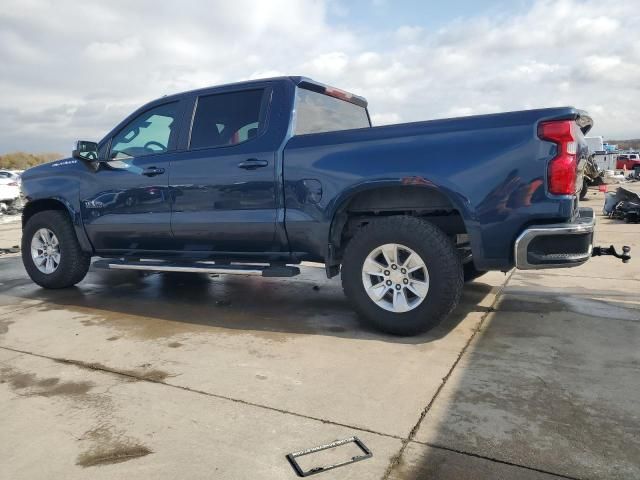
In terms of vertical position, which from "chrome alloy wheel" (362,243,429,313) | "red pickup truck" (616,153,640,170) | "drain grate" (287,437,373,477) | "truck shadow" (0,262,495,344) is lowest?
"drain grate" (287,437,373,477)

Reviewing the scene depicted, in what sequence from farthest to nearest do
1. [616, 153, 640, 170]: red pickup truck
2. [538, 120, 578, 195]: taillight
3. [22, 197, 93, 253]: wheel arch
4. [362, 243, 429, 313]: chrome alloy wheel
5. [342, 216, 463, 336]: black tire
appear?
[616, 153, 640, 170]: red pickup truck < [22, 197, 93, 253]: wheel arch < [362, 243, 429, 313]: chrome alloy wheel < [342, 216, 463, 336]: black tire < [538, 120, 578, 195]: taillight

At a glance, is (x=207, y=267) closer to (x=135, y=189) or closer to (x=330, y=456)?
(x=135, y=189)

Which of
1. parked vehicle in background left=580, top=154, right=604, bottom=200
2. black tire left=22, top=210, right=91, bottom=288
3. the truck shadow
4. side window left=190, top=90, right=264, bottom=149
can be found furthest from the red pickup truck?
black tire left=22, top=210, right=91, bottom=288

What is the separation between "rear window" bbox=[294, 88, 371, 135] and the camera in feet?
14.6

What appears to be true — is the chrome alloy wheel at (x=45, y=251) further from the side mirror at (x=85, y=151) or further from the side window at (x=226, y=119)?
the side window at (x=226, y=119)

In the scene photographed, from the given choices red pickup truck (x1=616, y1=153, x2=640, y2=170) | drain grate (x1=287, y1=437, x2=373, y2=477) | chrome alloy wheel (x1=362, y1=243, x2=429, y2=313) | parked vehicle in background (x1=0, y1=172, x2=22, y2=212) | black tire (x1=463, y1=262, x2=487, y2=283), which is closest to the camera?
drain grate (x1=287, y1=437, x2=373, y2=477)

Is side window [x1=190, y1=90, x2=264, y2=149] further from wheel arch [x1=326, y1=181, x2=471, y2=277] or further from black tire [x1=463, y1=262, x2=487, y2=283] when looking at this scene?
black tire [x1=463, y1=262, x2=487, y2=283]

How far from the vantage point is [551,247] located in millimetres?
3412

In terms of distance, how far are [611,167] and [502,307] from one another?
45.9 meters

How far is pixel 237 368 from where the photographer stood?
334 cm

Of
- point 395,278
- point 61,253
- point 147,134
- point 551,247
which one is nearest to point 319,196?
point 395,278

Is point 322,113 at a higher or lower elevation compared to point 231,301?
higher

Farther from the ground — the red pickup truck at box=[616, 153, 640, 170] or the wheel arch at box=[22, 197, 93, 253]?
the red pickup truck at box=[616, 153, 640, 170]

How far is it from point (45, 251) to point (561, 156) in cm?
525
